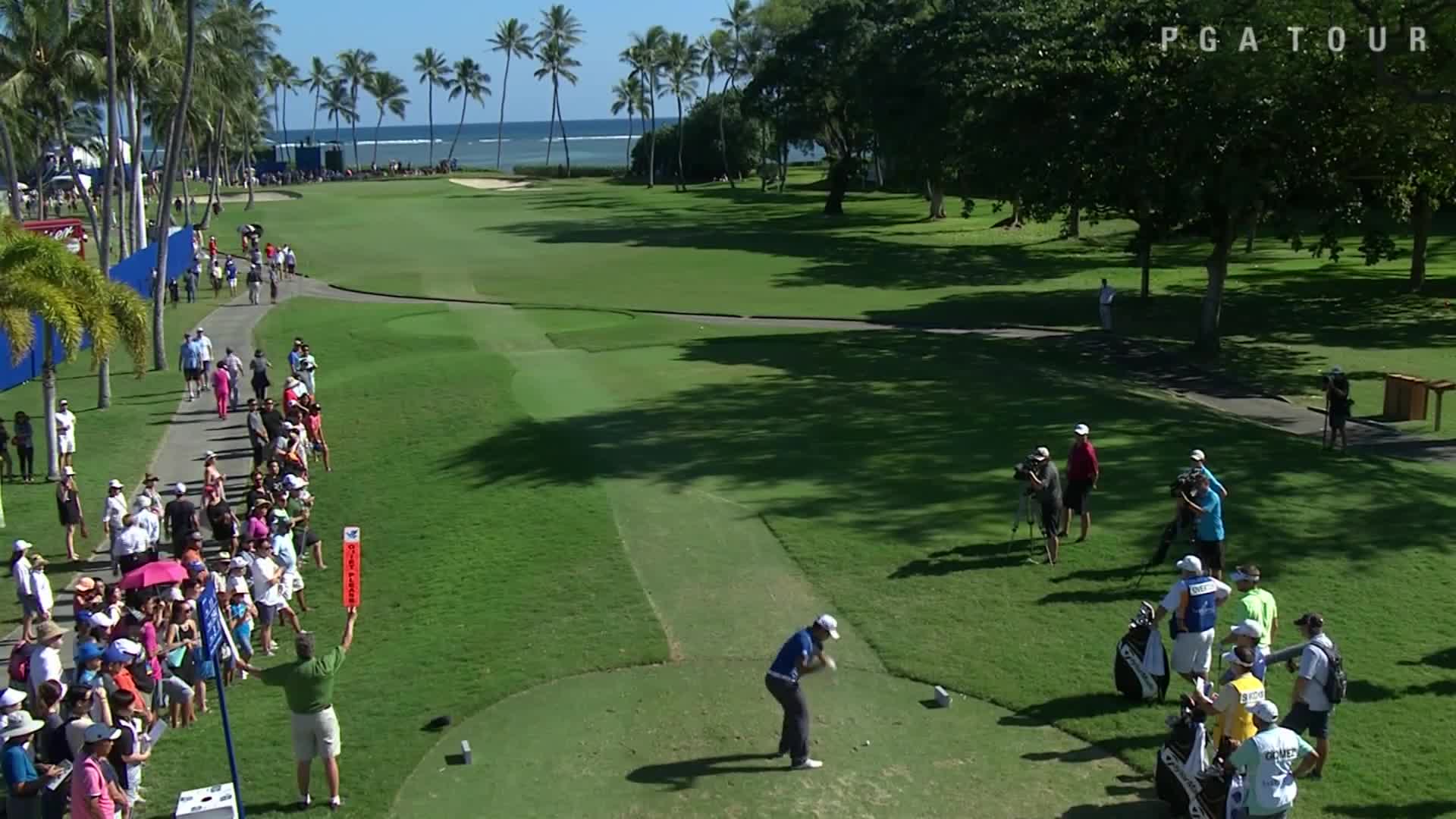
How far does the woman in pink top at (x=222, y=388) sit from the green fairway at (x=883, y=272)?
660 inches

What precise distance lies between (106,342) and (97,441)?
366cm

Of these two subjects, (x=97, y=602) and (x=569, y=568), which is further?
(x=569, y=568)

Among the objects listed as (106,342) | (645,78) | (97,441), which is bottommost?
(97,441)

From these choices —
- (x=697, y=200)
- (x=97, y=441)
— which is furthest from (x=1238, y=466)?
(x=697, y=200)

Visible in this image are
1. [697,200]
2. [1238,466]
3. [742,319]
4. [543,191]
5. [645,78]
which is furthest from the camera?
[645,78]

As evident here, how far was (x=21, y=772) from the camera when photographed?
35.4ft

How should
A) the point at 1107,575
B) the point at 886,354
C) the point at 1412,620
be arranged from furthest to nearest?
the point at 886,354 < the point at 1107,575 < the point at 1412,620

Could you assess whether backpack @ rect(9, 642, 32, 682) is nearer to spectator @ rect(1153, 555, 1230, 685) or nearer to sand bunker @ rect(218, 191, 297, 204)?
spectator @ rect(1153, 555, 1230, 685)

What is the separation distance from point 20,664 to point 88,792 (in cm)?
387

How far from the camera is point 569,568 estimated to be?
17328 millimetres

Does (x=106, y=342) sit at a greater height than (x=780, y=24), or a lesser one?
lesser

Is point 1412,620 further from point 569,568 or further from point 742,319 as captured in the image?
point 742,319

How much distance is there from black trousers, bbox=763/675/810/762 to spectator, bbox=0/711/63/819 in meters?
5.83

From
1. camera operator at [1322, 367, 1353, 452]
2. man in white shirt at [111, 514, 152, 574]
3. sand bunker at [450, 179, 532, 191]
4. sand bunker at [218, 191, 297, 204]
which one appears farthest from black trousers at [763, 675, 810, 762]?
sand bunker at [450, 179, 532, 191]
